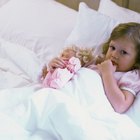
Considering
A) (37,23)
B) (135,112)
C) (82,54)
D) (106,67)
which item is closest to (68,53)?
(82,54)

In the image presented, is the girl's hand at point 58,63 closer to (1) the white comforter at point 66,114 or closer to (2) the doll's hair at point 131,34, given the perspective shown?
(1) the white comforter at point 66,114

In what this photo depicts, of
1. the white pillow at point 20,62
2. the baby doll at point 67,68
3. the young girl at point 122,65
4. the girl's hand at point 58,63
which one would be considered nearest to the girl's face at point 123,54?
the young girl at point 122,65

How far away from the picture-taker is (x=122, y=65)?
1442 millimetres

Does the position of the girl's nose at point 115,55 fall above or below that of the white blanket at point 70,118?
above

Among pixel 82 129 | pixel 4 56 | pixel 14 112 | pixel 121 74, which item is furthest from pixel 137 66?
pixel 4 56

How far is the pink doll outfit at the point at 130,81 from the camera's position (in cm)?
137

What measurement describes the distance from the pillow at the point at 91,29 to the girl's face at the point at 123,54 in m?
0.22

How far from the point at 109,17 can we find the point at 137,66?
38 centimetres

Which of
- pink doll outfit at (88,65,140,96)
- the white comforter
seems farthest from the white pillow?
pink doll outfit at (88,65,140,96)

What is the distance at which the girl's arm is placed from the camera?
1.31 meters

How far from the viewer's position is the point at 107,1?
72.0 inches

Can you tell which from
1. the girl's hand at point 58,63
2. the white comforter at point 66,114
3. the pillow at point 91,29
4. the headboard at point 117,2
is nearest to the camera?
the white comforter at point 66,114

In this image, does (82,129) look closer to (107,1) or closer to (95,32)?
(95,32)

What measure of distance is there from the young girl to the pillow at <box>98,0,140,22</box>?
23 cm
